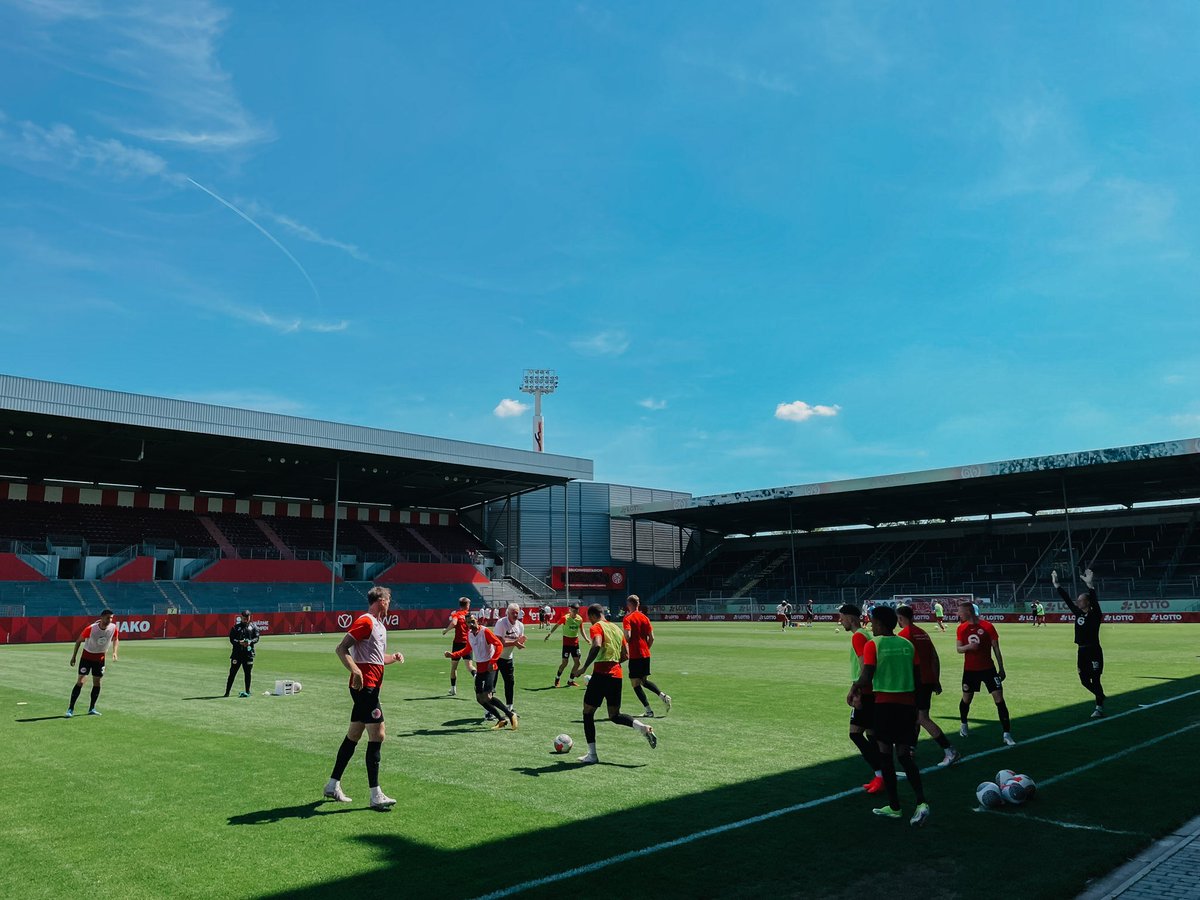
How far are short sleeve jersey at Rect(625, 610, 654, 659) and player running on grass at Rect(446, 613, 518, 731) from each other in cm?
226

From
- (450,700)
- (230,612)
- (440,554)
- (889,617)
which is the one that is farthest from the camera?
(440,554)

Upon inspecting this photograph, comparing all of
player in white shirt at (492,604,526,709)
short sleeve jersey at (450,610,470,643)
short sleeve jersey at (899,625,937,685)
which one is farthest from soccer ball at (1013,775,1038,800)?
short sleeve jersey at (450,610,470,643)

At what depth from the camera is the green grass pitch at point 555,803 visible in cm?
641

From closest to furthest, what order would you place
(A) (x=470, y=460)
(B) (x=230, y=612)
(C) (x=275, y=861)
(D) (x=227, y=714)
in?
(C) (x=275, y=861) → (D) (x=227, y=714) → (B) (x=230, y=612) → (A) (x=470, y=460)

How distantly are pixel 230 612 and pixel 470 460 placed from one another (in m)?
17.6

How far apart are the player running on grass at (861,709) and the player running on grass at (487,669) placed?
19.4 feet

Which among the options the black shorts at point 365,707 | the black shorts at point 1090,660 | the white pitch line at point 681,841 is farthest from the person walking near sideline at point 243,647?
the black shorts at point 1090,660

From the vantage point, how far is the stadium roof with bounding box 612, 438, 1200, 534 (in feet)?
169

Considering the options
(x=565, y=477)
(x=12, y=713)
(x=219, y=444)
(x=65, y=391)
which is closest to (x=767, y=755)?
(x=12, y=713)

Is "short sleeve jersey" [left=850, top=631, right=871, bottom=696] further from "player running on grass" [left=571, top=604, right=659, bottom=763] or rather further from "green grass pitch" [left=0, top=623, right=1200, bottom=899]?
"player running on grass" [left=571, top=604, right=659, bottom=763]

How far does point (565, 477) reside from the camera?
62.4 metres

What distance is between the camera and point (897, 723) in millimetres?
7977

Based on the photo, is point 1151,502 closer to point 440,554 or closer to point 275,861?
point 440,554

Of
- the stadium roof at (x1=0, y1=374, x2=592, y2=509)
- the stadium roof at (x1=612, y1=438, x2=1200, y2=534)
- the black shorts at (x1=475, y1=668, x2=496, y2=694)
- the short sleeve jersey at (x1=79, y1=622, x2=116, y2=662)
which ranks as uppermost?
the stadium roof at (x1=0, y1=374, x2=592, y2=509)
